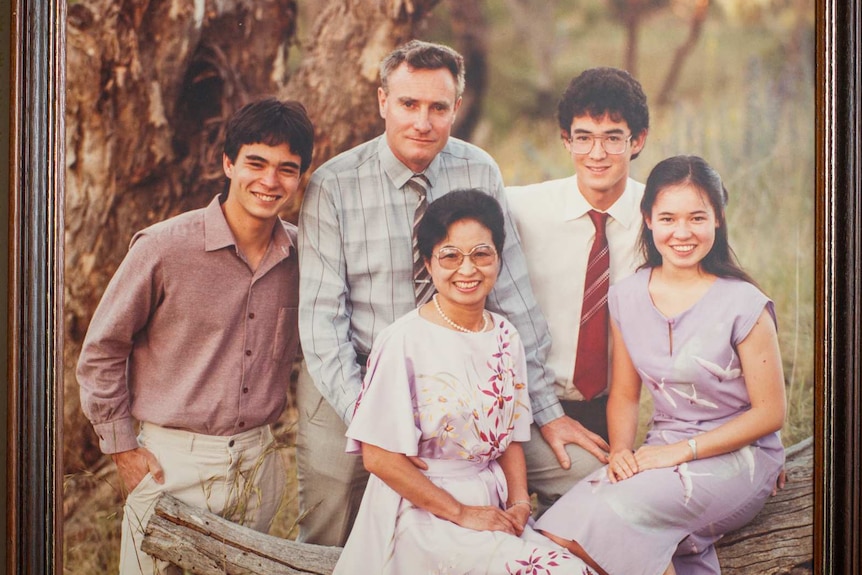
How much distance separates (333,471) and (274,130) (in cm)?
80

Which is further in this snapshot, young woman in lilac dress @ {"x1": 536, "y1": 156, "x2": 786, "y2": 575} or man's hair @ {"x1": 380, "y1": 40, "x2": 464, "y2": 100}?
man's hair @ {"x1": 380, "y1": 40, "x2": 464, "y2": 100}

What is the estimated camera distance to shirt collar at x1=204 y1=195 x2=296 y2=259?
6.85 ft

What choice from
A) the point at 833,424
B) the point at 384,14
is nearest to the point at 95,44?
the point at 384,14

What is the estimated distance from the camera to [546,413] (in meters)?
2.08

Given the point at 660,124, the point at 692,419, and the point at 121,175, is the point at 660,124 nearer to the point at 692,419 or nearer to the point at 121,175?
the point at 692,419

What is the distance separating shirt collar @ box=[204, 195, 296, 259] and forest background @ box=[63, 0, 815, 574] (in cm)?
3

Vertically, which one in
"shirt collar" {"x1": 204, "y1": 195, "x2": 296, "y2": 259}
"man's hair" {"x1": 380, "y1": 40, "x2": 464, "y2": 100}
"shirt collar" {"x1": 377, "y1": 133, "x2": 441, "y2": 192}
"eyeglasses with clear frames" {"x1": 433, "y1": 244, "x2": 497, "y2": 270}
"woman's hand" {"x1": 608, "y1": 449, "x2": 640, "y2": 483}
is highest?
"man's hair" {"x1": 380, "y1": 40, "x2": 464, "y2": 100}

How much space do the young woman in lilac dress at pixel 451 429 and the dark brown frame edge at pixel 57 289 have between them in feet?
2.05

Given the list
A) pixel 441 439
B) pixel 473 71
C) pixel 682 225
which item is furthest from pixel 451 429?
pixel 473 71

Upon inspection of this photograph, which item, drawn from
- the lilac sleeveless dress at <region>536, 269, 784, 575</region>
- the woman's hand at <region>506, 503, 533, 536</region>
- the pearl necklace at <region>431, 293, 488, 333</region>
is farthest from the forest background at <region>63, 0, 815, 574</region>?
the woman's hand at <region>506, 503, 533, 536</region>

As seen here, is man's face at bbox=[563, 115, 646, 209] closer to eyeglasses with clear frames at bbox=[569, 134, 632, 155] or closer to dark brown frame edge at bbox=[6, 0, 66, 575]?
eyeglasses with clear frames at bbox=[569, 134, 632, 155]

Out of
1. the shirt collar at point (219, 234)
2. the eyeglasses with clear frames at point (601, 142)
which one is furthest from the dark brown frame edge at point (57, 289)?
the eyeglasses with clear frames at point (601, 142)

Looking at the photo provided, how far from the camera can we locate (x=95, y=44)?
210cm

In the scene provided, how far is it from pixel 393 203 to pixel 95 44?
79 cm
